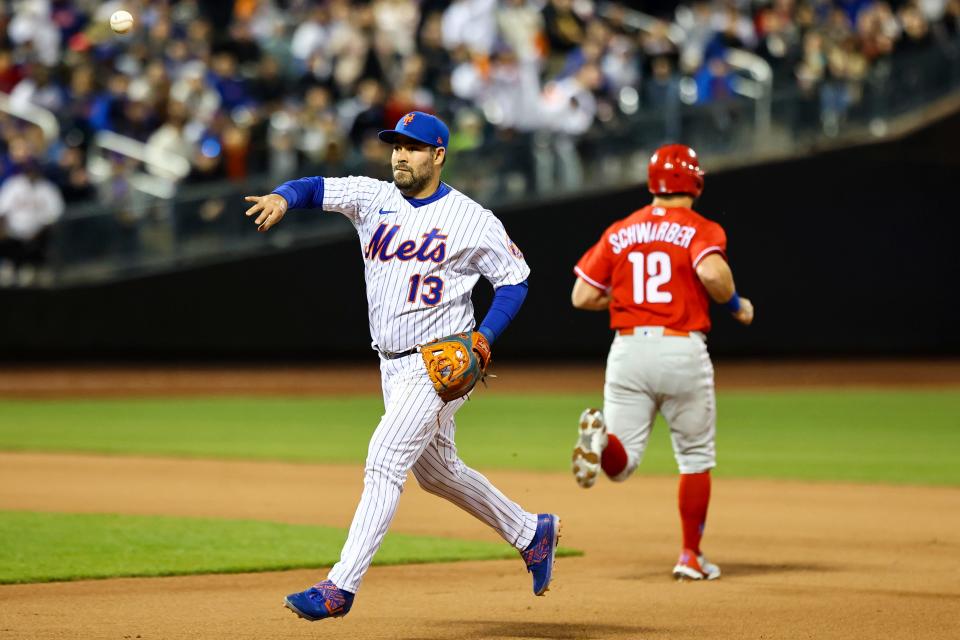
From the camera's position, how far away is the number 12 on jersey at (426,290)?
551 cm

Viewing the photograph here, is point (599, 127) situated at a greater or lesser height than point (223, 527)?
greater

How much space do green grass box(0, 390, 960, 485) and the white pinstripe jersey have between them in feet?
19.1

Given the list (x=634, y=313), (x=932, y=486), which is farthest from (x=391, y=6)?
(x=634, y=313)

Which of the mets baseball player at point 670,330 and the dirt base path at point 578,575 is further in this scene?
the mets baseball player at point 670,330

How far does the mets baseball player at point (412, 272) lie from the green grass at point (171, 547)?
1.74m

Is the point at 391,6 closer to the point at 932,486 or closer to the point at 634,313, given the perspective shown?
the point at 932,486

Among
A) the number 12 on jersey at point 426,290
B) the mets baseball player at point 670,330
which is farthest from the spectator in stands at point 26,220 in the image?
the number 12 on jersey at point 426,290

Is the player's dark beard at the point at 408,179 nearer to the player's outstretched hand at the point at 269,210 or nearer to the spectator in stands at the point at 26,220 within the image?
the player's outstretched hand at the point at 269,210

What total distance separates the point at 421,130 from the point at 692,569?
99.8 inches

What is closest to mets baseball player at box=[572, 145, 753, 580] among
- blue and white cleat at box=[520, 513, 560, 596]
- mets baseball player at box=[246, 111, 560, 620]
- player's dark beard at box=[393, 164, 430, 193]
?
blue and white cleat at box=[520, 513, 560, 596]

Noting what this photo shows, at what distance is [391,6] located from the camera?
64.9 ft

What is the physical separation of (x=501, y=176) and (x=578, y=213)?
1281 millimetres

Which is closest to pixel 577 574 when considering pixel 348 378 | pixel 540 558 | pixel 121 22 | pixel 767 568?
pixel 767 568

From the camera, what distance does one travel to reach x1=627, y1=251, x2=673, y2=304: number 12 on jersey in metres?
6.92
